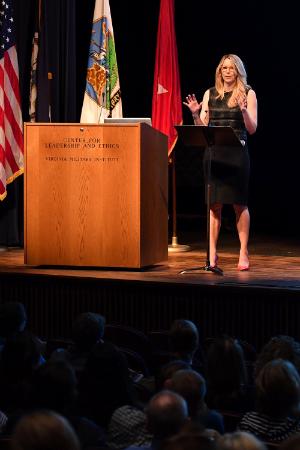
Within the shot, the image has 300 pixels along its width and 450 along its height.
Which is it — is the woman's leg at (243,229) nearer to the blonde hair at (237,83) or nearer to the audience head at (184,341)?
the blonde hair at (237,83)

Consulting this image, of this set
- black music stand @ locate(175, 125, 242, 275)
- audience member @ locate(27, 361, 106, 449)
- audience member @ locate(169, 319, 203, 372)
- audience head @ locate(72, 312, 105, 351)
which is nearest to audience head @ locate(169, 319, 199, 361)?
audience member @ locate(169, 319, 203, 372)

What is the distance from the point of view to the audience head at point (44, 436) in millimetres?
2238

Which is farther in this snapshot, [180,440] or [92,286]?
[92,286]

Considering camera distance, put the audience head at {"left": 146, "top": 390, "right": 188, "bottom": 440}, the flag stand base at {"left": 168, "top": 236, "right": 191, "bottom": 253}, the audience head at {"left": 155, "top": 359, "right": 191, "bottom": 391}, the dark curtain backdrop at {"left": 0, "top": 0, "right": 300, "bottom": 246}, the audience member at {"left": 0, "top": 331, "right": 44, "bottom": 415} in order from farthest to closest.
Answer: the dark curtain backdrop at {"left": 0, "top": 0, "right": 300, "bottom": 246} → the flag stand base at {"left": 168, "top": 236, "right": 191, "bottom": 253} → the audience member at {"left": 0, "top": 331, "right": 44, "bottom": 415} → the audience head at {"left": 155, "top": 359, "right": 191, "bottom": 391} → the audience head at {"left": 146, "top": 390, "right": 188, "bottom": 440}

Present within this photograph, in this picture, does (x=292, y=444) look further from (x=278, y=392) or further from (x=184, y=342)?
(x=184, y=342)

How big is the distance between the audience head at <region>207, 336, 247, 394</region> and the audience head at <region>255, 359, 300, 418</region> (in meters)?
0.47

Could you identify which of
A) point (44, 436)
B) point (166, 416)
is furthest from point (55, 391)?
point (44, 436)

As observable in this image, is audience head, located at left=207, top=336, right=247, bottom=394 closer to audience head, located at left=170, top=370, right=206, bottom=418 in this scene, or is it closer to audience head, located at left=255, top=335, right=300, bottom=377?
audience head, located at left=255, top=335, right=300, bottom=377

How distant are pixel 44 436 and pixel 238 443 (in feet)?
1.70

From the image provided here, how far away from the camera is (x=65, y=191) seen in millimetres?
6387

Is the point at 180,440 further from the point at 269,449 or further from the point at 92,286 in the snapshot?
the point at 92,286

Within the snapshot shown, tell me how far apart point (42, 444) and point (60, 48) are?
23.6 feet

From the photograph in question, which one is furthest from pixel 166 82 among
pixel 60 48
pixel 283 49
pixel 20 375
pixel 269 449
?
pixel 269 449

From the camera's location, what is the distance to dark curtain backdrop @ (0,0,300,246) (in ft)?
34.6
